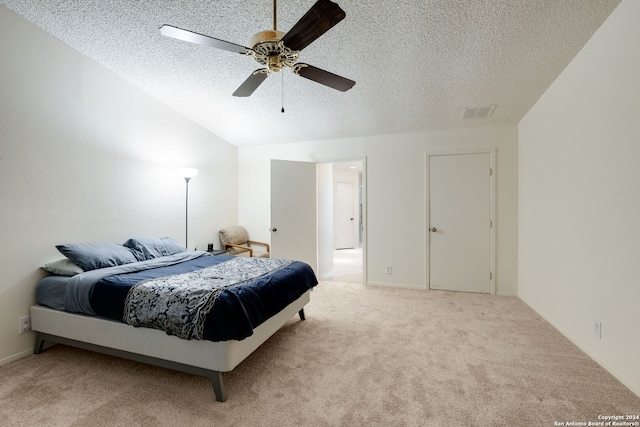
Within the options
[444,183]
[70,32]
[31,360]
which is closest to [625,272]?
[444,183]

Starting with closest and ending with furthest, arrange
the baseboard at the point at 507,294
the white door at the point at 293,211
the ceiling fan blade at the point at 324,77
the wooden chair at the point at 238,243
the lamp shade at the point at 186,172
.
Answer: the ceiling fan blade at the point at 324,77
the lamp shade at the point at 186,172
the baseboard at the point at 507,294
the white door at the point at 293,211
the wooden chair at the point at 238,243

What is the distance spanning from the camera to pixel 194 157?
4.17 m

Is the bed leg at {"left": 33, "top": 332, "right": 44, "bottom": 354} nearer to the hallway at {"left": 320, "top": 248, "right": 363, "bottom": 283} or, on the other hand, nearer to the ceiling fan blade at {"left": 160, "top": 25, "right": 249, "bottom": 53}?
the ceiling fan blade at {"left": 160, "top": 25, "right": 249, "bottom": 53}

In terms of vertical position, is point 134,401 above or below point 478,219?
below

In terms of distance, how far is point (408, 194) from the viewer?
4160 mm

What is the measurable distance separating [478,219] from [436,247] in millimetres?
→ 682

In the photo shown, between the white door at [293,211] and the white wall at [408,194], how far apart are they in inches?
19.0

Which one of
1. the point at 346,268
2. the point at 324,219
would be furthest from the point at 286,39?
the point at 346,268

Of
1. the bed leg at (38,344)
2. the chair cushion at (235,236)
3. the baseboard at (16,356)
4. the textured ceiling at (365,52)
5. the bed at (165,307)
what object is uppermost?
the textured ceiling at (365,52)

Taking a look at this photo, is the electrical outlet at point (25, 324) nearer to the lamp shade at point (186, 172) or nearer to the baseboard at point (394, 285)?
the lamp shade at point (186, 172)

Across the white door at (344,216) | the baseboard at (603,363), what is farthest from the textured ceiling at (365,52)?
the white door at (344,216)

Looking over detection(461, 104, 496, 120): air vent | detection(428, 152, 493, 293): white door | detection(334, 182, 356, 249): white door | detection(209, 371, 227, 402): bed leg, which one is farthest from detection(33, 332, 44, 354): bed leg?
detection(334, 182, 356, 249): white door

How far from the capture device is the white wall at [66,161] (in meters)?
2.27

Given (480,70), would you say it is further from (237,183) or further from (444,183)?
(237,183)
